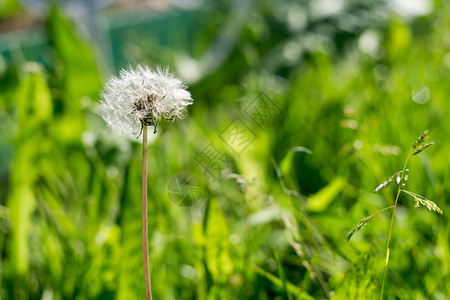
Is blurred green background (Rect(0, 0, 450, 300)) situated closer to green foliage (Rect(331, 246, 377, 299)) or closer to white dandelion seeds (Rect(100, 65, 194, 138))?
green foliage (Rect(331, 246, 377, 299))

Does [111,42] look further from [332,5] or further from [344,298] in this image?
[344,298]

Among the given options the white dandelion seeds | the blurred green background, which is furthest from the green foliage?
the white dandelion seeds

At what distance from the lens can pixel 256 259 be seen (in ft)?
2.94

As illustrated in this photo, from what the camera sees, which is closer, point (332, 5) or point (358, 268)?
point (358, 268)

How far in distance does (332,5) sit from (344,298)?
1.64 metres

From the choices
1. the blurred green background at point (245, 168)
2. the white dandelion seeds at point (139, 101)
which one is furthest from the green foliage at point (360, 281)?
the white dandelion seeds at point (139, 101)

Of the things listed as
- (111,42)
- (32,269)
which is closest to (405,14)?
(111,42)

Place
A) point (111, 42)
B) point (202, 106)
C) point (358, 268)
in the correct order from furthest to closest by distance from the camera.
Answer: point (111, 42), point (202, 106), point (358, 268)

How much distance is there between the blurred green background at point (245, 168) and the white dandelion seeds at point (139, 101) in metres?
0.20

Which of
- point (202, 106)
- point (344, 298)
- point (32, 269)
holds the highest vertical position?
point (202, 106)

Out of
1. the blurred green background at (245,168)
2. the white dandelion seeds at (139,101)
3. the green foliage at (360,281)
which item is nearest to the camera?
the white dandelion seeds at (139,101)

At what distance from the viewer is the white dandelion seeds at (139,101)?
0.42 metres

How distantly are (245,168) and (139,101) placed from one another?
0.69 metres

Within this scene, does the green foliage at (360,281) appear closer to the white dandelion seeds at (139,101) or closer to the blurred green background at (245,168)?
the blurred green background at (245,168)
